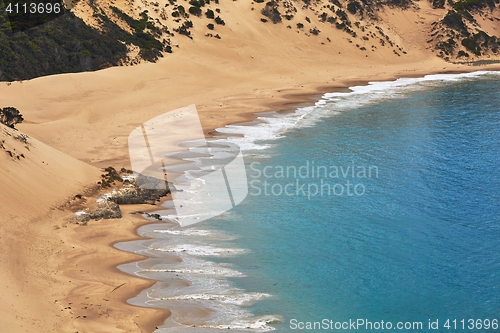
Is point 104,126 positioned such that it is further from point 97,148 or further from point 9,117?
point 9,117

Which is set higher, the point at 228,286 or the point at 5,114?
the point at 5,114

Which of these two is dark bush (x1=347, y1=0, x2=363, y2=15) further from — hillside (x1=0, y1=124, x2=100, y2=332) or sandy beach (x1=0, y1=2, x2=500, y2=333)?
hillside (x1=0, y1=124, x2=100, y2=332)

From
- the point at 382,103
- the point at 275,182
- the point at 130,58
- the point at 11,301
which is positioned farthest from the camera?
the point at 130,58

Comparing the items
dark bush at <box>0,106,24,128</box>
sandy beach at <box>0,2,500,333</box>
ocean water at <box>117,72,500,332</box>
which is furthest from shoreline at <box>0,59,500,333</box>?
dark bush at <box>0,106,24,128</box>

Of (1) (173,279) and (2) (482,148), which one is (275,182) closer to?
(1) (173,279)

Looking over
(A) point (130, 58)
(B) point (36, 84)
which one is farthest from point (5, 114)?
(A) point (130, 58)

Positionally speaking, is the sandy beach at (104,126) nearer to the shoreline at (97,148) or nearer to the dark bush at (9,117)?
the shoreline at (97,148)
